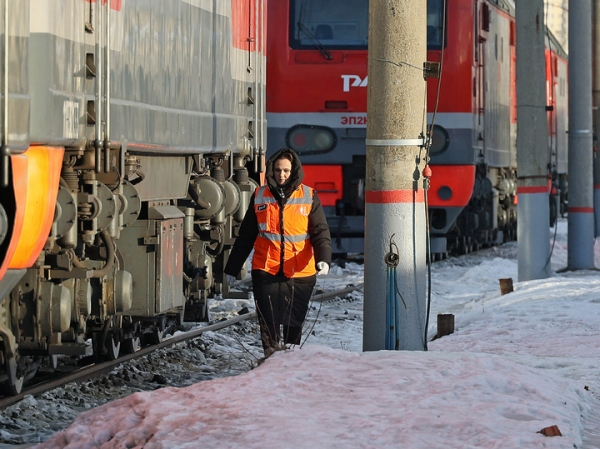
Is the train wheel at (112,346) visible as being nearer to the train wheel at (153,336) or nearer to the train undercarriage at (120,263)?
the train undercarriage at (120,263)

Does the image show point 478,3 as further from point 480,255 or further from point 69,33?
point 69,33

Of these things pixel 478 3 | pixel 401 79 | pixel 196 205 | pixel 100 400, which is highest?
pixel 478 3

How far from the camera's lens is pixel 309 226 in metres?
8.18

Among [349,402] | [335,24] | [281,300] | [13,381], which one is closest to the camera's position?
[349,402]

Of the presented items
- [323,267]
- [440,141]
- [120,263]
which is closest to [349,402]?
[323,267]

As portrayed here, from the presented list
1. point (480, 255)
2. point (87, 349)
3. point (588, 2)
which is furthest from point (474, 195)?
point (87, 349)

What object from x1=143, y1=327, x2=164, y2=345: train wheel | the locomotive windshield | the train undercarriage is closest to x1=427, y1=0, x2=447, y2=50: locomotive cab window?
the locomotive windshield

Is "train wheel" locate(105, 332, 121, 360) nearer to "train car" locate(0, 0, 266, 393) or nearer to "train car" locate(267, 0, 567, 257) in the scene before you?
"train car" locate(0, 0, 266, 393)

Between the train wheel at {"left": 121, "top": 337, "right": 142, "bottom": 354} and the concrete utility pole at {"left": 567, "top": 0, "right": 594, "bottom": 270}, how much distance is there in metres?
8.64

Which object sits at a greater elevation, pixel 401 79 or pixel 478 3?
pixel 478 3

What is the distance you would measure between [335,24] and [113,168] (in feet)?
26.6

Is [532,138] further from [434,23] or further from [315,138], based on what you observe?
[315,138]

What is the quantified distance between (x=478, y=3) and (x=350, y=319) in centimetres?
565

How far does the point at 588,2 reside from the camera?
16828 millimetres
